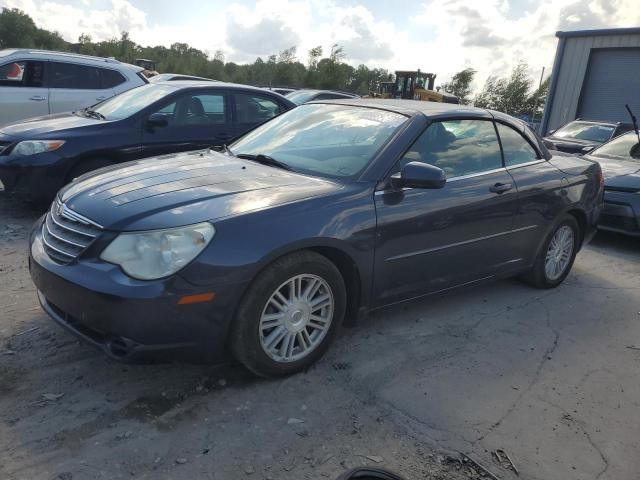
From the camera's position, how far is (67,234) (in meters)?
3.00

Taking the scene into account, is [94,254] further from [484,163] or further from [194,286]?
[484,163]

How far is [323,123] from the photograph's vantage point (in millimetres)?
4145

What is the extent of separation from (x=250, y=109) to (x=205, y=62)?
46145 mm

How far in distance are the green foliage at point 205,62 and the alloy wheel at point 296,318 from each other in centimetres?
4121

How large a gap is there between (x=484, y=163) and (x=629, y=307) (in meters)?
1.94

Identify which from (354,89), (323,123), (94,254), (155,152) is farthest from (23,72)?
(354,89)

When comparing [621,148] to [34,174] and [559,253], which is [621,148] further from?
[34,174]

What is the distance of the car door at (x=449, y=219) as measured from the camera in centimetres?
352

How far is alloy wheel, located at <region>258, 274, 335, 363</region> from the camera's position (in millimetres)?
3055

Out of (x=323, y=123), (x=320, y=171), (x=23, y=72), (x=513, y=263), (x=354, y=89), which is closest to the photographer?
(x=320, y=171)

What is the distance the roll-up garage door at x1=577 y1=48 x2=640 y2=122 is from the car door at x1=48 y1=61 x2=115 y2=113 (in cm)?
1612

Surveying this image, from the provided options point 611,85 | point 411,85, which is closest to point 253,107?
point 611,85

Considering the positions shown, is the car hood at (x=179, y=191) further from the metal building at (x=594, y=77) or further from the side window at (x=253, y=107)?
the metal building at (x=594, y=77)

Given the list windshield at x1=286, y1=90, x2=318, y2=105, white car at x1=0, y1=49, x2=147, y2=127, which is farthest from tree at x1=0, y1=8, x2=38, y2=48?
white car at x1=0, y1=49, x2=147, y2=127
